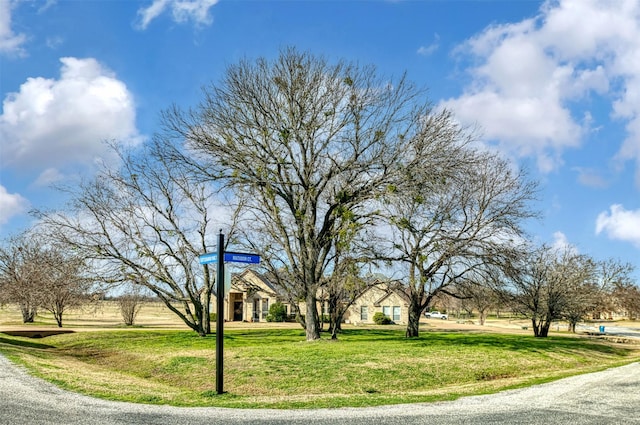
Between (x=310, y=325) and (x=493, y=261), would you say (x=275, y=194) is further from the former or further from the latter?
(x=493, y=261)

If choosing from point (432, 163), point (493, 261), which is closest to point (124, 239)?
point (432, 163)

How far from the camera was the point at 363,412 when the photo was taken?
10148mm

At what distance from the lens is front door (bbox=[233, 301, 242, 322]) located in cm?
6225

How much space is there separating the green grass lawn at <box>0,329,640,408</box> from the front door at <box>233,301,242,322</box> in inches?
1417

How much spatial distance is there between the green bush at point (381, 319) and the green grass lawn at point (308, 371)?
34953 mm

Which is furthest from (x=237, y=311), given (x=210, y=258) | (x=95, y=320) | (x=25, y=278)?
(x=210, y=258)

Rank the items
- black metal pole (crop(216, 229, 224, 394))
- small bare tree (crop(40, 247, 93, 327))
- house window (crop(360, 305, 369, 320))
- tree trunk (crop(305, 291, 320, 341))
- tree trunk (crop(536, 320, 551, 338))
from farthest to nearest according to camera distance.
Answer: house window (crop(360, 305, 369, 320)), tree trunk (crop(536, 320, 551, 338)), small bare tree (crop(40, 247, 93, 327)), tree trunk (crop(305, 291, 320, 341)), black metal pole (crop(216, 229, 224, 394))

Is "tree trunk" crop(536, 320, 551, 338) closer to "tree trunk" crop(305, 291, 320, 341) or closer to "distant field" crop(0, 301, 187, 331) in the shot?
"tree trunk" crop(305, 291, 320, 341)

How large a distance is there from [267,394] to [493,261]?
14268 millimetres

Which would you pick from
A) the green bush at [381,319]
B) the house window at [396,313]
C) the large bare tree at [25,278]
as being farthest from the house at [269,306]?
the large bare tree at [25,278]

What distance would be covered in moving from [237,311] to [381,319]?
1650 centimetres

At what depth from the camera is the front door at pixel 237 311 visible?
2451 inches

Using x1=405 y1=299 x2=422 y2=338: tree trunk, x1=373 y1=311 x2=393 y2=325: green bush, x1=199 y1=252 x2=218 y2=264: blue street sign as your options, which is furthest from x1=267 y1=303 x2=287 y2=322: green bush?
x1=199 y1=252 x2=218 y2=264: blue street sign

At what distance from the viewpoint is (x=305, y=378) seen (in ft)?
52.0
